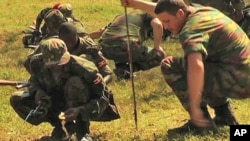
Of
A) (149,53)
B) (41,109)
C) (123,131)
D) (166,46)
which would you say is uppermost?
(41,109)

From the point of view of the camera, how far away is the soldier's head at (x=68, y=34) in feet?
21.7

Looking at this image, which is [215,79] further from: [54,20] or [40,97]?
[54,20]

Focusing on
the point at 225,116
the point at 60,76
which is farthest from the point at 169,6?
the point at 225,116

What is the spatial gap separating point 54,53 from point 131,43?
Answer: 12.3 feet

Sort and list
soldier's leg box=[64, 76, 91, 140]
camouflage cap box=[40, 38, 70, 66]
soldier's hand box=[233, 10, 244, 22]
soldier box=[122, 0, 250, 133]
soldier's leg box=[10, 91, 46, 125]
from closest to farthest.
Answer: soldier box=[122, 0, 250, 133] → camouflage cap box=[40, 38, 70, 66] → soldier's leg box=[64, 76, 91, 140] → soldier's leg box=[10, 91, 46, 125] → soldier's hand box=[233, 10, 244, 22]

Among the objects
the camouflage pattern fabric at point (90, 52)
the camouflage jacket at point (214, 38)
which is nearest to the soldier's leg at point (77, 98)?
the camouflage pattern fabric at point (90, 52)

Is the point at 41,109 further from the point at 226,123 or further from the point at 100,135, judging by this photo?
the point at 226,123

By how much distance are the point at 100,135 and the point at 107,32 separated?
3193 millimetres

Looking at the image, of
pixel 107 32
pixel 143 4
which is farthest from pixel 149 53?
pixel 143 4

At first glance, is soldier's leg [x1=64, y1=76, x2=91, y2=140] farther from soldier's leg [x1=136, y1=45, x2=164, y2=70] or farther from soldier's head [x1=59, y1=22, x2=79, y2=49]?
soldier's leg [x1=136, y1=45, x2=164, y2=70]

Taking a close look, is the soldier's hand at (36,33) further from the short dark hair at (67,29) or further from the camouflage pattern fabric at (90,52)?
the short dark hair at (67,29)

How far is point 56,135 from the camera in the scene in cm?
649

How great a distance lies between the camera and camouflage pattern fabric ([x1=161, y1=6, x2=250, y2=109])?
5738mm

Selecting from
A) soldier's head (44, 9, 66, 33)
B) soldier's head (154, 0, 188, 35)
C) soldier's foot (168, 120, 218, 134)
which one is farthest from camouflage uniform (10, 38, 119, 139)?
soldier's head (44, 9, 66, 33)
